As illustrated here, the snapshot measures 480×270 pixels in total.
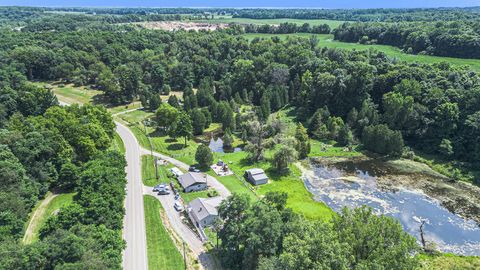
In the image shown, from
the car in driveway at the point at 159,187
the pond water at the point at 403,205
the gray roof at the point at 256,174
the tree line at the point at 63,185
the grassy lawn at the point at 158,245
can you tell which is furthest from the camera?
A: the gray roof at the point at 256,174

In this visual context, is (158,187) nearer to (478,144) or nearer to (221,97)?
(221,97)

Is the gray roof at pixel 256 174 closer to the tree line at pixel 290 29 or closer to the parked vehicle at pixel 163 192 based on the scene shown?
the parked vehicle at pixel 163 192

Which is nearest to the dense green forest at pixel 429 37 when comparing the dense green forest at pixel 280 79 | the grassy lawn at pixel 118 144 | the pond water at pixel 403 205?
the dense green forest at pixel 280 79

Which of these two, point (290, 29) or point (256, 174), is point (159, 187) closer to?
point (256, 174)

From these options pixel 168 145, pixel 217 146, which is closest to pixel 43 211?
pixel 168 145

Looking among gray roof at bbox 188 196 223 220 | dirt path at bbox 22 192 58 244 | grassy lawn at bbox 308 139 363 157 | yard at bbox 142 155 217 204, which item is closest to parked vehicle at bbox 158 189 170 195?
yard at bbox 142 155 217 204

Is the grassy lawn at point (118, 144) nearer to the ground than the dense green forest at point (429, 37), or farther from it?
nearer to the ground

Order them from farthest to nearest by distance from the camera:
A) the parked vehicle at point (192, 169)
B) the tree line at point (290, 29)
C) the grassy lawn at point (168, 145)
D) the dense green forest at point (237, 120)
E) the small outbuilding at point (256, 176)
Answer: the tree line at point (290, 29) → the grassy lawn at point (168, 145) → the parked vehicle at point (192, 169) → the small outbuilding at point (256, 176) → the dense green forest at point (237, 120)
